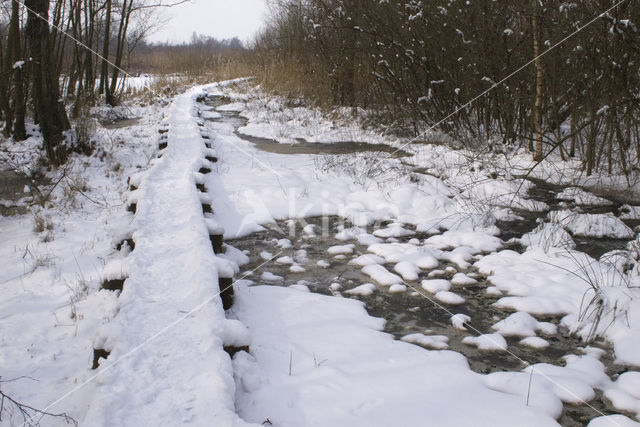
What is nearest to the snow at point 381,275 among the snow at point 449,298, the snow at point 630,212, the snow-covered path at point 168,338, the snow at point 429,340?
the snow at point 449,298

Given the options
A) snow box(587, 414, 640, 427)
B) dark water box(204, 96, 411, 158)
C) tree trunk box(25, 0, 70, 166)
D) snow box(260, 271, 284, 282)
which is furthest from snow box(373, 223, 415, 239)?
tree trunk box(25, 0, 70, 166)

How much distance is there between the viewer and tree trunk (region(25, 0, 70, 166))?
5.62m

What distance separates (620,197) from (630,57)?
50.8 inches

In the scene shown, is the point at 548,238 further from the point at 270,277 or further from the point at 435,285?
the point at 270,277

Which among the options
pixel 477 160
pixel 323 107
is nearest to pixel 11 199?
pixel 477 160

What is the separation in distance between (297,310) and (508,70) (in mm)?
4617

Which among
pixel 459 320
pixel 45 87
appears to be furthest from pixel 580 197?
pixel 45 87

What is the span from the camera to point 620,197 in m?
4.34

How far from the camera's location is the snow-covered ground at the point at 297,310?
1752 millimetres

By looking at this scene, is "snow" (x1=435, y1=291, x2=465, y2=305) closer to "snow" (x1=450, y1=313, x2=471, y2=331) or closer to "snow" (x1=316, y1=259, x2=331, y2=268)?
"snow" (x1=450, y1=313, x2=471, y2=331)

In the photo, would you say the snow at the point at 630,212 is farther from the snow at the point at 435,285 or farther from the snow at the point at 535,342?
the snow at the point at 535,342

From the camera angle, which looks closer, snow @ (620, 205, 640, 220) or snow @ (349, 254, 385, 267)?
snow @ (349, 254, 385, 267)

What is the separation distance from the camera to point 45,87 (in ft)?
19.6

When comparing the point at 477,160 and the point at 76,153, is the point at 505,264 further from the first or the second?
the point at 76,153
